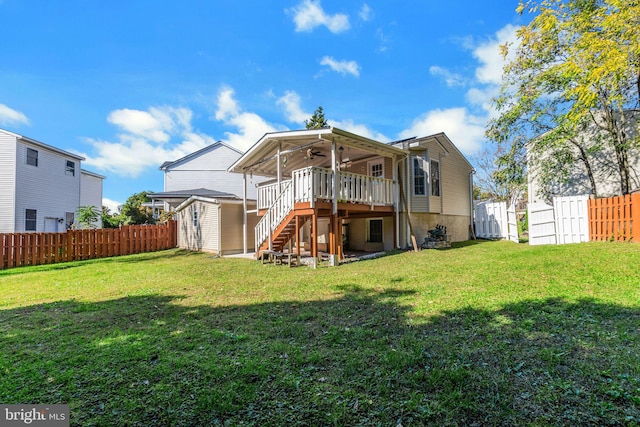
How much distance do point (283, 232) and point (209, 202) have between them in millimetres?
5605

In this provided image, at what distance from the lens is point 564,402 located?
88.8 inches

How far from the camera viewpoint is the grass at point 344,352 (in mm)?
2260

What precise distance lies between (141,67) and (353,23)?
8.24 meters

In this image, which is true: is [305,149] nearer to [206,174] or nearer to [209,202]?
[209,202]

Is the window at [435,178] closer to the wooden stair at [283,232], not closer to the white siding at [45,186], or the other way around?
the wooden stair at [283,232]

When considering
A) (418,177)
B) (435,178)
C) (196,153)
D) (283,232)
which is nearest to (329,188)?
(283,232)

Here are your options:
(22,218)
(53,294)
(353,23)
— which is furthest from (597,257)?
(22,218)

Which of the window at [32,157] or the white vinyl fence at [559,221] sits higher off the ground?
the window at [32,157]

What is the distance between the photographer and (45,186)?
59.6ft

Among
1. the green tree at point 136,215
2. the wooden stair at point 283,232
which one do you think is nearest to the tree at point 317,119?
the green tree at point 136,215

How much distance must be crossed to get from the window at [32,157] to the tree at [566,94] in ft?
83.0

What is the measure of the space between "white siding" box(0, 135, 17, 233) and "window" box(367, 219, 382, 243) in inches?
765

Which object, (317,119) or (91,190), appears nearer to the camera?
(91,190)

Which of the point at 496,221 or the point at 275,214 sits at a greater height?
the point at 275,214
